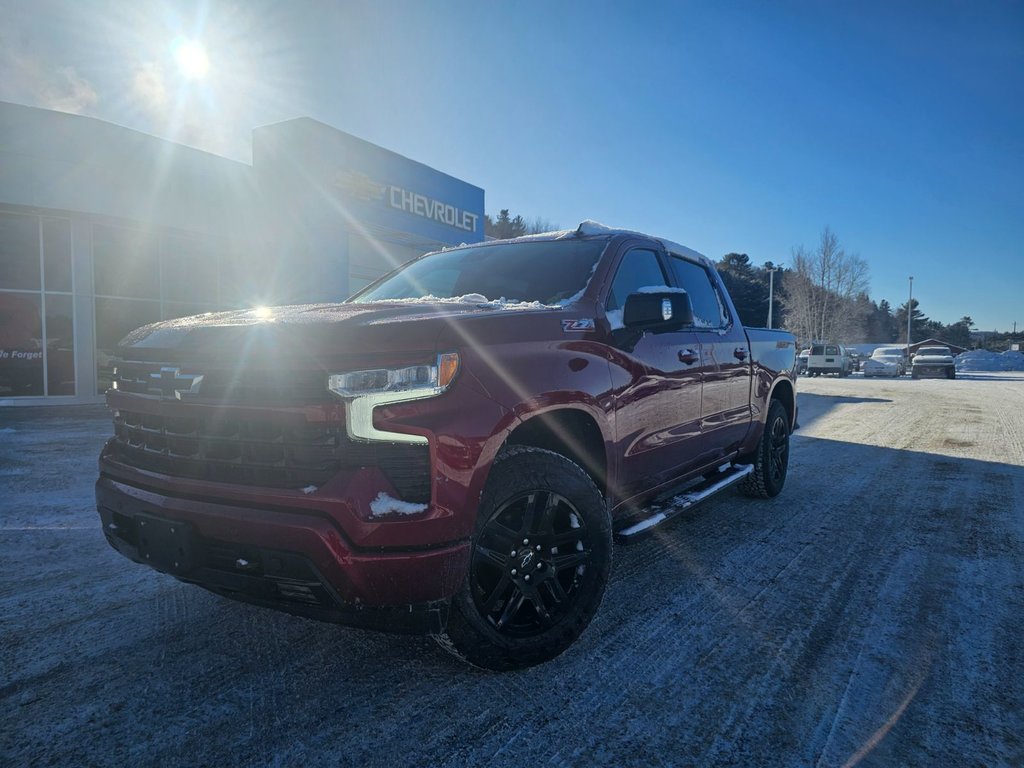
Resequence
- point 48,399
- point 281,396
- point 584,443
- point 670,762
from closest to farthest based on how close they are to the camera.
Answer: point 670,762
point 281,396
point 584,443
point 48,399

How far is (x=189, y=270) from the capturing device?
1536 centimetres

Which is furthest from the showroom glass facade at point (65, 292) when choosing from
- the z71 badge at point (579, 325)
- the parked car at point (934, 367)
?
the parked car at point (934, 367)

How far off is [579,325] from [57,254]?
48.6 feet

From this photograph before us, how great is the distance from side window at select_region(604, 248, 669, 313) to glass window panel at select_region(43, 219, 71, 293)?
14.3m

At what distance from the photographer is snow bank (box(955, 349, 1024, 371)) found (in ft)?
165

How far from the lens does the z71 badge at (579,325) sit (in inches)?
107

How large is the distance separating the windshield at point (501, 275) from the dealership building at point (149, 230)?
12363 millimetres

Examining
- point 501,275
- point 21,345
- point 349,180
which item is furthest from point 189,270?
point 501,275

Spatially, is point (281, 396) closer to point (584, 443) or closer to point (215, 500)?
point (215, 500)

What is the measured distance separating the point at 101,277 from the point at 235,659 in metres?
14.5

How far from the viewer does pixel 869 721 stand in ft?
6.95

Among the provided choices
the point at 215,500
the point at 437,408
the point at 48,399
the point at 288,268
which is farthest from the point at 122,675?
the point at 288,268

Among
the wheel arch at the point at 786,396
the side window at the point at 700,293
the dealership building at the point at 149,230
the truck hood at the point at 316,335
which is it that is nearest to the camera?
the truck hood at the point at 316,335

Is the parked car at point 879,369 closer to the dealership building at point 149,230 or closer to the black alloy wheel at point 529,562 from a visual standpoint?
the dealership building at point 149,230
